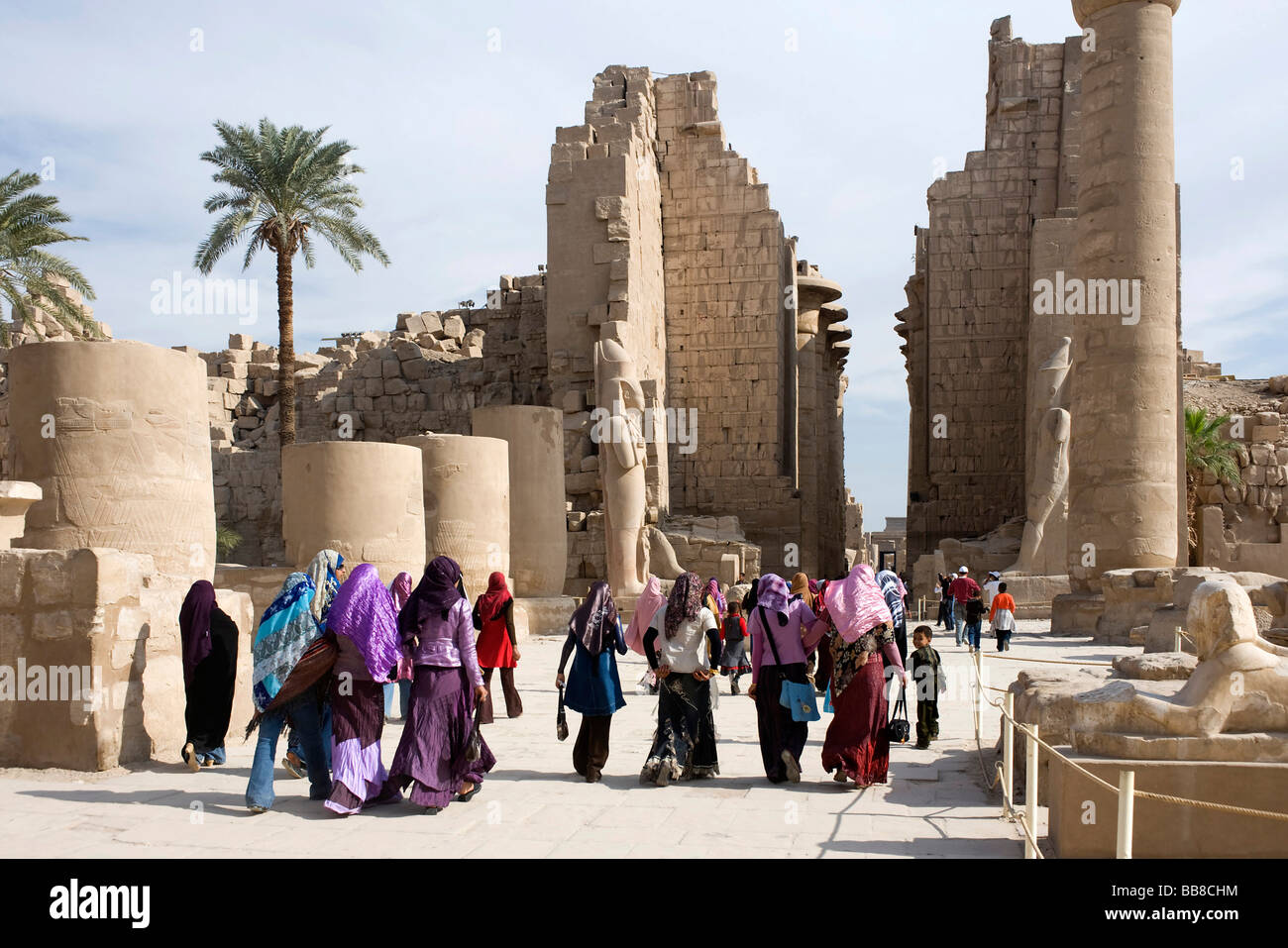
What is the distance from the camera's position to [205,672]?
7367mm

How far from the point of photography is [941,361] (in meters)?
25.6

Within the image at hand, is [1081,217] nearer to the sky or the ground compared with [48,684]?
nearer to the sky

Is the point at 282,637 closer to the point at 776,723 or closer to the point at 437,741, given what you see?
the point at 437,741

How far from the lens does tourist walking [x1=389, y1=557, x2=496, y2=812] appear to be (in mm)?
6316

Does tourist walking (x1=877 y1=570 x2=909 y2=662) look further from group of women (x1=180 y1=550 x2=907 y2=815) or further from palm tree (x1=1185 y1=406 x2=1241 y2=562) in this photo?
palm tree (x1=1185 y1=406 x2=1241 y2=562)

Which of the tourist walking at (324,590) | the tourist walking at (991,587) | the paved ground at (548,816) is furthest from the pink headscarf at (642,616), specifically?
the tourist walking at (991,587)

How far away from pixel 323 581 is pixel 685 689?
2279mm

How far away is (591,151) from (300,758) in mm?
16871

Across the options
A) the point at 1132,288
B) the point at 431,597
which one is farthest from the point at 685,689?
the point at 1132,288

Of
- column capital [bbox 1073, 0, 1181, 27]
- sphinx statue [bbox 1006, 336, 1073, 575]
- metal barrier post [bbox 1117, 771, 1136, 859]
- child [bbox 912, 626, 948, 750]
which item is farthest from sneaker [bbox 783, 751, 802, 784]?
sphinx statue [bbox 1006, 336, 1073, 575]

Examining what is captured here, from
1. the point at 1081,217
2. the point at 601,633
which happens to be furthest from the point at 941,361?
the point at 601,633

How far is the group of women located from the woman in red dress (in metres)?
1.94
